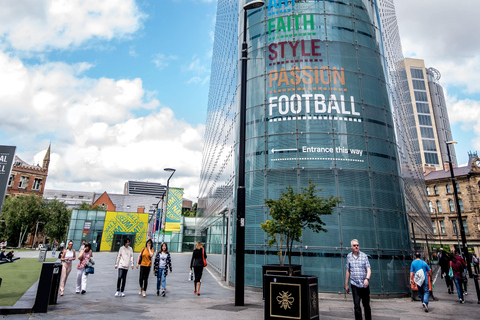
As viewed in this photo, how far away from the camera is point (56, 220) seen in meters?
59.7

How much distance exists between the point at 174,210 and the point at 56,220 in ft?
94.0

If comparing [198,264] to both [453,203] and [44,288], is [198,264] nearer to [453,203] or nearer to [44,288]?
[44,288]

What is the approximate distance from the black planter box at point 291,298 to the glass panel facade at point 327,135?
6.16 metres

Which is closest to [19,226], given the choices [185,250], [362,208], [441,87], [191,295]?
[185,250]

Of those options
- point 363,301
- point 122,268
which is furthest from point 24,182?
point 363,301

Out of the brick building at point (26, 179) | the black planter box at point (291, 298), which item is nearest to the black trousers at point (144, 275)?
the black planter box at point (291, 298)

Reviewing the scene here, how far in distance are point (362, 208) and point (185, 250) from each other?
53600mm

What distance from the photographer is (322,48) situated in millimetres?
15547

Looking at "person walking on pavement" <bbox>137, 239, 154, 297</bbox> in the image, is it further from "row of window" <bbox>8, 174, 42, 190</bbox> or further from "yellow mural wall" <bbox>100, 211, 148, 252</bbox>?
"row of window" <bbox>8, 174, 42, 190</bbox>

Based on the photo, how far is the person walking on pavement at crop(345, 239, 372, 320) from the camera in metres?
6.74

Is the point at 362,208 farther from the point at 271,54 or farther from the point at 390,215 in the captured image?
the point at 271,54

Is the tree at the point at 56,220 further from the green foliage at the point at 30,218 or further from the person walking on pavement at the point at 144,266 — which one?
the person walking on pavement at the point at 144,266

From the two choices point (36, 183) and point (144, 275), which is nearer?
point (144, 275)

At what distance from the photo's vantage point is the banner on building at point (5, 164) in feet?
27.2
